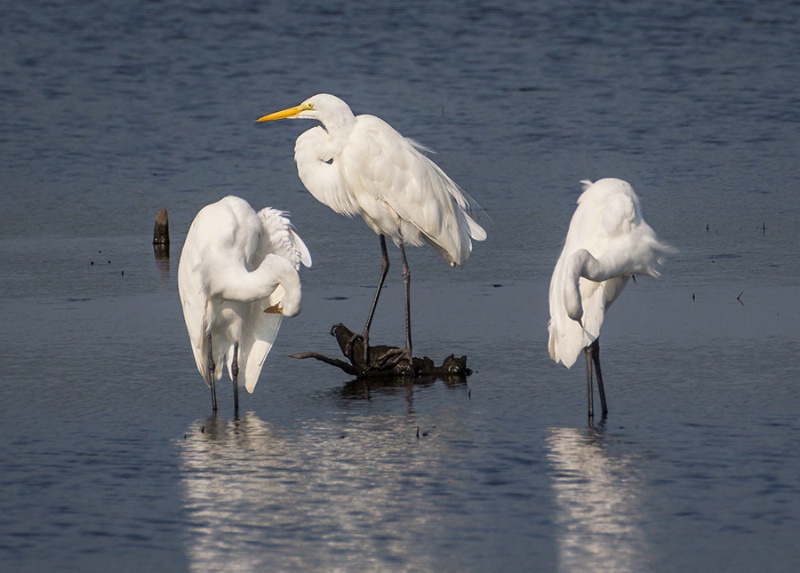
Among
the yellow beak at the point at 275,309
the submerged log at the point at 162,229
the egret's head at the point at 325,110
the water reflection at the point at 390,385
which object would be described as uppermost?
the egret's head at the point at 325,110

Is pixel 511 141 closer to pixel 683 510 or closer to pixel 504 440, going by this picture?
pixel 504 440

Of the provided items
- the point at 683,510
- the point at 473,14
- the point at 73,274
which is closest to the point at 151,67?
the point at 473,14

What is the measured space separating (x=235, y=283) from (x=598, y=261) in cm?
195

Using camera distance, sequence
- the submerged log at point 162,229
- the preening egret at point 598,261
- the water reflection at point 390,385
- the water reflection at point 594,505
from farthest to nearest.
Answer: the submerged log at point 162,229 → the water reflection at point 390,385 → the preening egret at point 598,261 → the water reflection at point 594,505

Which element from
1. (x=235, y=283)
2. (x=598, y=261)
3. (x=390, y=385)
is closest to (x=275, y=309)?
(x=235, y=283)

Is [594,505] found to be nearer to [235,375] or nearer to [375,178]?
[235,375]

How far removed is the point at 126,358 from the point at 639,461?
11.7 ft

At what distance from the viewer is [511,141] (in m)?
15.7

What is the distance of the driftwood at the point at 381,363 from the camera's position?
8.40 meters

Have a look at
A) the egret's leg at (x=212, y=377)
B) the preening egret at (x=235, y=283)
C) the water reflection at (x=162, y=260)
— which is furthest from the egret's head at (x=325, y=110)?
the water reflection at (x=162, y=260)

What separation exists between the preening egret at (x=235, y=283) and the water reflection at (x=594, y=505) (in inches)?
67.9

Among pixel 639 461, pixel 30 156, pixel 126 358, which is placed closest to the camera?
pixel 639 461

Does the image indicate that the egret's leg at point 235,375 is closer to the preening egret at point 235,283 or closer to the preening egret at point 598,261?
the preening egret at point 235,283

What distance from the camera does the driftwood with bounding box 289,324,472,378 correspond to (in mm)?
8398
